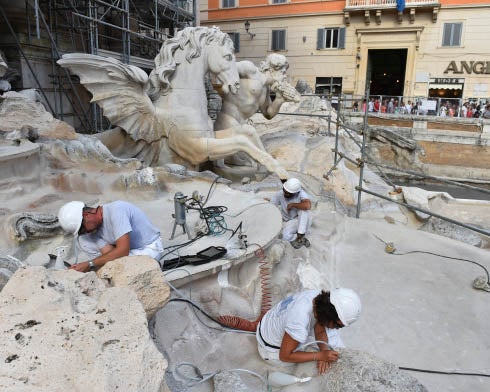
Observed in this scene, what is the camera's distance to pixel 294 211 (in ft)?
14.3

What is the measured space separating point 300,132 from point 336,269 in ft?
16.5

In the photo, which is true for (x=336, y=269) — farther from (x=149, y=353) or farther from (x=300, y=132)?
(x=300, y=132)

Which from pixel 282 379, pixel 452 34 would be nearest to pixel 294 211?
pixel 282 379

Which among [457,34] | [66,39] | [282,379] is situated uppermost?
[457,34]

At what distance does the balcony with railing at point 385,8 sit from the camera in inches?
717

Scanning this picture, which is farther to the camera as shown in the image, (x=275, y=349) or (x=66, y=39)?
(x=66, y=39)

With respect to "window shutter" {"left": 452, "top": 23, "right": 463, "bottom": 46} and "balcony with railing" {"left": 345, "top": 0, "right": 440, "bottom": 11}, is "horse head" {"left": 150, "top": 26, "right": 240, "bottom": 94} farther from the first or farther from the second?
"window shutter" {"left": 452, "top": 23, "right": 463, "bottom": 46}

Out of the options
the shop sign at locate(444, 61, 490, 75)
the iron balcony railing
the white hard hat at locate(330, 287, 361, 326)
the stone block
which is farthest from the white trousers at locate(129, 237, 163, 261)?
the shop sign at locate(444, 61, 490, 75)

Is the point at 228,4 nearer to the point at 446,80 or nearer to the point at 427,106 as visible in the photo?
the point at 446,80

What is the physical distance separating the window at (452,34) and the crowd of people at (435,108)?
391 cm

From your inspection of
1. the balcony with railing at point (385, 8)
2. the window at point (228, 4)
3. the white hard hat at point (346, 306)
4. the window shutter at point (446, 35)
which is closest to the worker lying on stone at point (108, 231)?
the white hard hat at point (346, 306)

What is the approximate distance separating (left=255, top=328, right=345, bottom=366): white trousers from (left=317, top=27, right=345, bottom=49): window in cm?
1913

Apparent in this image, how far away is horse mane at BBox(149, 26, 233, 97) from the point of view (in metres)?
5.52

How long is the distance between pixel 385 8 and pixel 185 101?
15.6 m
